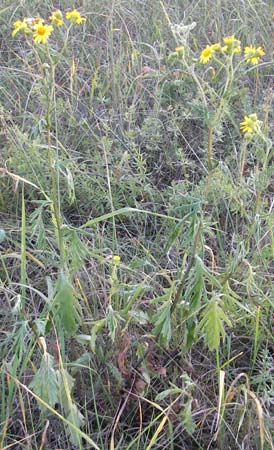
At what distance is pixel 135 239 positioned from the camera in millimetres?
1939

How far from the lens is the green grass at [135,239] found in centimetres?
142

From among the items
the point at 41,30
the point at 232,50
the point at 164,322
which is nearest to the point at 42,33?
the point at 41,30

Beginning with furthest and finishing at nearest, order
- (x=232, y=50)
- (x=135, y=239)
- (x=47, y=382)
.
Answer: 1. (x=135, y=239)
2. (x=232, y=50)
3. (x=47, y=382)

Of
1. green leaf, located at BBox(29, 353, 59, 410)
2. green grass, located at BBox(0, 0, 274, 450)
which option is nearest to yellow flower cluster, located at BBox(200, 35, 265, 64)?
green grass, located at BBox(0, 0, 274, 450)

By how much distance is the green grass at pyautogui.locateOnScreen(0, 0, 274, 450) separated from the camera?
1.42m

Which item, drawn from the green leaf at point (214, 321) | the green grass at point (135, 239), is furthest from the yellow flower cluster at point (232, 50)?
the green leaf at point (214, 321)

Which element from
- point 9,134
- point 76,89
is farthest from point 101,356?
point 76,89

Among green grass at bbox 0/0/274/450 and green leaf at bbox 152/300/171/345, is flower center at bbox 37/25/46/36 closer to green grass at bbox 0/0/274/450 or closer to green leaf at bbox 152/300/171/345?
green grass at bbox 0/0/274/450

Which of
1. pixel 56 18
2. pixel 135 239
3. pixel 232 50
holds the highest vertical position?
pixel 56 18

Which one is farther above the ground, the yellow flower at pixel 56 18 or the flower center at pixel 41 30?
the flower center at pixel 41 30

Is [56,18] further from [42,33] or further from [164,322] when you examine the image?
[164,322]

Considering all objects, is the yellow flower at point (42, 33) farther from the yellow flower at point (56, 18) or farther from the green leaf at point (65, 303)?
the green leaf at point (65, 303)

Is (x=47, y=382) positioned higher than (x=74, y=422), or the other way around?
(x=47, y=382)

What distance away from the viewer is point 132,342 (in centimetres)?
159
